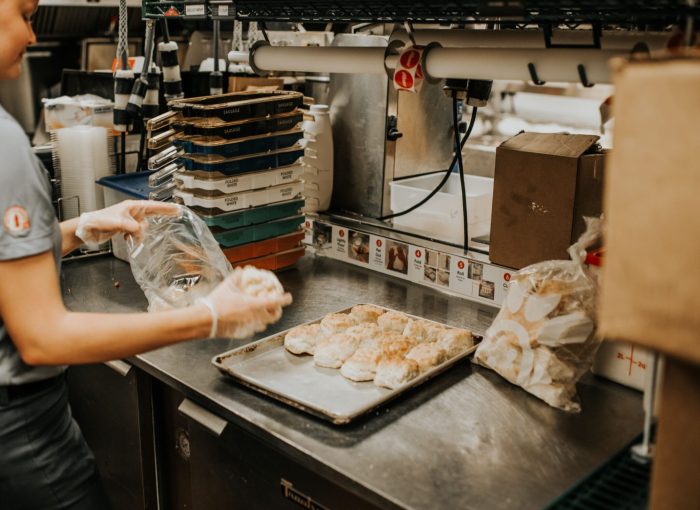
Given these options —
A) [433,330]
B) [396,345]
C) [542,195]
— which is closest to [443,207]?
[542,195]

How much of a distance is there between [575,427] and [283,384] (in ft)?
2.09

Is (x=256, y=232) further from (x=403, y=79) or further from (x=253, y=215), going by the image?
(x=403, y=79)

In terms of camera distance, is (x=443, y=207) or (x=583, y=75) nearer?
(x=583, y=75)

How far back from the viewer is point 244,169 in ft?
7.40

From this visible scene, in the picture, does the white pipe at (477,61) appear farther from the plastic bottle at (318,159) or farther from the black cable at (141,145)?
the black cable at (141,145)

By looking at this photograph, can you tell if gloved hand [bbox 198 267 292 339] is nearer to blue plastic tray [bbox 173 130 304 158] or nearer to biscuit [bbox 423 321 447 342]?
biscuit [bbox 423 321 447 342]

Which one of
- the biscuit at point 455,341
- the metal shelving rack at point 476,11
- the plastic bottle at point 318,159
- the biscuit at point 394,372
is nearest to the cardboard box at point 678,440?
the metal shelving rack at point 476,11

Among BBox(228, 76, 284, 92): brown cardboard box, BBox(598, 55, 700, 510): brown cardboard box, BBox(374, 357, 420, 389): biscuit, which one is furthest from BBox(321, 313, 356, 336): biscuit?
BBox(228, 76, 284, 92): brown cardboard box

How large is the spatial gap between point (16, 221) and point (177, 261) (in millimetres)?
880

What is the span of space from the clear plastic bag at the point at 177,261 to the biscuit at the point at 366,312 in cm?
38

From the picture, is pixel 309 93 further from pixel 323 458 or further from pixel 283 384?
pixel 323 458

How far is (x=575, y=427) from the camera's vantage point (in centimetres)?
149

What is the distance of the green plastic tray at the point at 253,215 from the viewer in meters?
2.21

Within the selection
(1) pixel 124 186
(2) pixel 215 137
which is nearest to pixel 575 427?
(2) pixel 215 137
